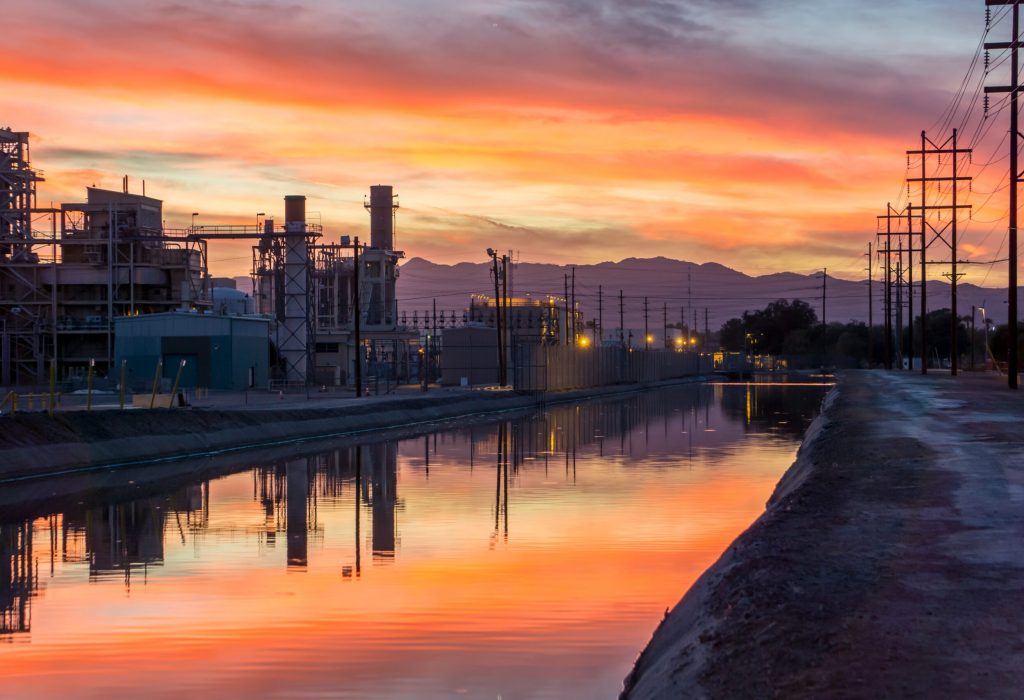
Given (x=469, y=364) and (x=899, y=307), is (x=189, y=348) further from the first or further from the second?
(x=899, y=307)

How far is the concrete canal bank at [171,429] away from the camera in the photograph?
31.5 meters

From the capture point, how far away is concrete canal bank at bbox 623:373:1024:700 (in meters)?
8.52

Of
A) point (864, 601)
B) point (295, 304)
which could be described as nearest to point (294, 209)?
point (295, 304)

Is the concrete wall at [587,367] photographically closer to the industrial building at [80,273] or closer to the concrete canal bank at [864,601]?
the industrial building at [80,273]

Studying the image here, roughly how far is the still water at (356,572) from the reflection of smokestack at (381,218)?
83.7 metres

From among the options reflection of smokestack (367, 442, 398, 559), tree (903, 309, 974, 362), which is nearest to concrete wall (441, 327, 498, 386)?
reflection of smokestack (367, 442, 398, 559)

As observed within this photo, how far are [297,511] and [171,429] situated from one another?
614 inches

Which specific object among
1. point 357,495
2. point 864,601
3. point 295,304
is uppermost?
point 295,304

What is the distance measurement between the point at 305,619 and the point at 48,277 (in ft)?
307

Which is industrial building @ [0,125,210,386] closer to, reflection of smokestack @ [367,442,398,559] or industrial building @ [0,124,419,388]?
industrial building @ [0,124,419,388]

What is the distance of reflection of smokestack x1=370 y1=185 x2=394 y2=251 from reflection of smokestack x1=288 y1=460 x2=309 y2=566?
8367 centimetres

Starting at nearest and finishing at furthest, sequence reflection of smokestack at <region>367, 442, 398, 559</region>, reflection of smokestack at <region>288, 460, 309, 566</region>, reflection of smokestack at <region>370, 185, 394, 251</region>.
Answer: reflection of smokestack at <region>288, 460, 309, 566</region>
reflection of smokestack at <region>367, 442, 398, 559</region>
reflection of smokestack at <region>370, 185, 394, 251</region>

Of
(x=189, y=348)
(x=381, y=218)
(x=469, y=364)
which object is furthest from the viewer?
(x=381, y=218)

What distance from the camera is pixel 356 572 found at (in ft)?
56.2
